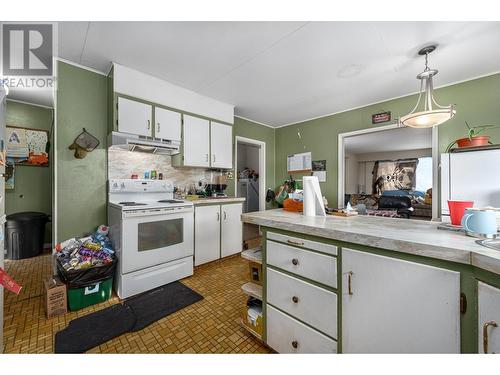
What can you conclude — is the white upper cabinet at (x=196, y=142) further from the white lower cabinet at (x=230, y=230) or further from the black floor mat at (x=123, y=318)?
the black floor mat at (x=123, y=318)

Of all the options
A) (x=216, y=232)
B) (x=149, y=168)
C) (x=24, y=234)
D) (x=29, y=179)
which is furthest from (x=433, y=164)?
(x=29, y=179)

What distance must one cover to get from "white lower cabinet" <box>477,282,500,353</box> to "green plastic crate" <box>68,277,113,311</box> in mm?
2577

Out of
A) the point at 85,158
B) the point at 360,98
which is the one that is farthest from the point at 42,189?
the point at 360,98

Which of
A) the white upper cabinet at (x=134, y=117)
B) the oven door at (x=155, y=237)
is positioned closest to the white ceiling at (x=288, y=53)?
the white upper cabinet at (x=134, y=117)

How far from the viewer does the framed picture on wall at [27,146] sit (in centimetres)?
314

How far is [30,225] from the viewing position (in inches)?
120

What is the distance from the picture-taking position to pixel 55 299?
1.75m

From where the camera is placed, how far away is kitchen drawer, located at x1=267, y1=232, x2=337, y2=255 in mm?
1089

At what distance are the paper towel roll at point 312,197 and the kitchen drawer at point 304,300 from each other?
0.51 metres

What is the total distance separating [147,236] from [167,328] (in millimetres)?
911

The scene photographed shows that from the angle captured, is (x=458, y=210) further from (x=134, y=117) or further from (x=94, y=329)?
(x=134, y=117)

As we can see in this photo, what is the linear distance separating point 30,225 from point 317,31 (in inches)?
177

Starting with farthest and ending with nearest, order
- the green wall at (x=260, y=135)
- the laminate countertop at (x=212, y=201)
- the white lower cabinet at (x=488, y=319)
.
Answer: the green wall at (x=260, y=135) → the laminate countertop at (x=212, y=201) → the white lower cabinet at (x=488, y=319)

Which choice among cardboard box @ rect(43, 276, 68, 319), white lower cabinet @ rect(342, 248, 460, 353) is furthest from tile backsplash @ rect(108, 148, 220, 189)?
white lower cabinet @ rect(342, 248, 460, 353)
